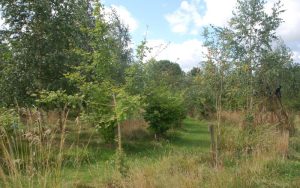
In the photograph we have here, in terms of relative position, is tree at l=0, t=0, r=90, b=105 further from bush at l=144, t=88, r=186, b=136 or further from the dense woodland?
bush at l=144, t=88, r=186, b=136

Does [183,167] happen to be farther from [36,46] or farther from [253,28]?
[253,28]

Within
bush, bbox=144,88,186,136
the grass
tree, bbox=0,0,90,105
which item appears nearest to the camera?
the grass

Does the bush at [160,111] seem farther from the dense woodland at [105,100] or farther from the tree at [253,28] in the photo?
the tree at [253,28]

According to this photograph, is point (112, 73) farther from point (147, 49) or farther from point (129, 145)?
point (129, 145)

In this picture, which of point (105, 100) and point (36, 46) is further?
point (36, 46)

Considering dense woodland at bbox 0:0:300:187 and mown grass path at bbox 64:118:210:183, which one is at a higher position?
dense woodland at bbox 0:0:300:187

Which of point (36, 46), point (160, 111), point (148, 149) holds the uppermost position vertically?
point (36, 46)

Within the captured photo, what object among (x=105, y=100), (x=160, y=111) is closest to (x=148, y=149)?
(x=160, y=111)

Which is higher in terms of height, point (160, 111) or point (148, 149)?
point (160, 111)

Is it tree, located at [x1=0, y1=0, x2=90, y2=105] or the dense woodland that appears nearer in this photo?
the dense woodland

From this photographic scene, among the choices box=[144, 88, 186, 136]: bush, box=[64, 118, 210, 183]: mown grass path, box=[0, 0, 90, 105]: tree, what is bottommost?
box=[64, 118, 210, 183]: mown grass path

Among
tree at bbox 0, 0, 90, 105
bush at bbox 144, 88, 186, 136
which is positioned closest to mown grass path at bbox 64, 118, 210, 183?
bush at bbox 144, 88, 186, 136

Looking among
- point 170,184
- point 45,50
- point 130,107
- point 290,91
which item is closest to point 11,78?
point 45,50

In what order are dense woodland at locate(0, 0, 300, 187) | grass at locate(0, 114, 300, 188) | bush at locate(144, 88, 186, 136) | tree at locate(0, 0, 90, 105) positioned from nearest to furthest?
grass at locate(0, 114, 300, 188) < dense woodland at locate(0, 0, 300, 187) < tree at locate(0, 0, 90, 105) < bush at locate(144, 88, 186, 136)
